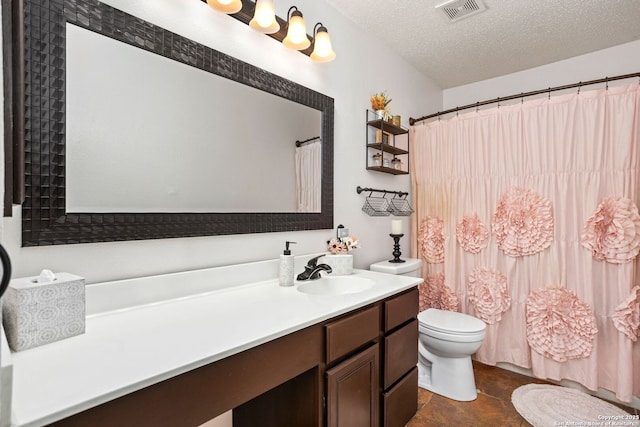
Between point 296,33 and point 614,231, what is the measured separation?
2.23m

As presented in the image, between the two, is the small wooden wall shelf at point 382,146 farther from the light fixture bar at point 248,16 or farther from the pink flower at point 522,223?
the light fixture bar at point 248,16

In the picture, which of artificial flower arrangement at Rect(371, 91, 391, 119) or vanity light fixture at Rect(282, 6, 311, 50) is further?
artificial flower arrangement at Rect(371, 91, 391, 119)

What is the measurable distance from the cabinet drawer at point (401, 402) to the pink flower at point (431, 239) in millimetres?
1155

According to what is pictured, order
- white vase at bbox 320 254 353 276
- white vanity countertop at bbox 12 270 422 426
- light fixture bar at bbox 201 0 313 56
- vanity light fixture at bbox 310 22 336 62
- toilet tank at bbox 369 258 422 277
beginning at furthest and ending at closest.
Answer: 1. toilet tank at bbox 369 258 422 277
2. white vase at bbox 320 254 353 276
3. vanity light fixture at bbox 310 22 336 62
4. light fixture bar at bbox 201 0 313 56
5. white vanity countertop at bbox 12 270 422 426

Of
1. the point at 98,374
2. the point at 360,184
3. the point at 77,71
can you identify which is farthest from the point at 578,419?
the point at 77,71

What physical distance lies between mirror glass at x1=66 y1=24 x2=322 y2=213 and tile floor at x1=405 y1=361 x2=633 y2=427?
1.47 metres

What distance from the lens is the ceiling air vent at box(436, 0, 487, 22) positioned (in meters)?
2.00

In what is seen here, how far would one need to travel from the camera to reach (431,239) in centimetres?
277

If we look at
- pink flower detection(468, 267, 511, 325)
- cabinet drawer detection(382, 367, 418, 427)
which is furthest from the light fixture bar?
pink flower detection(468, 267, 511, 325)

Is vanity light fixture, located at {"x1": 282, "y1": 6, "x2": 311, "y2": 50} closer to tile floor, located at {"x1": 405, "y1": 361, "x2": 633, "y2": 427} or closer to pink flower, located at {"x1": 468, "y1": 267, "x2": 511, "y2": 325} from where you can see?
pink flower, located at {"x1": 468, "y1": 267, "x2": 511, "y2": 325}

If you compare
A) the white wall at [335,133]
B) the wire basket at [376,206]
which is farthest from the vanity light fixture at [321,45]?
the wire basket at [376,206]

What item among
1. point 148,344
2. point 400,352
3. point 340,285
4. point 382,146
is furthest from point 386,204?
point 148,344

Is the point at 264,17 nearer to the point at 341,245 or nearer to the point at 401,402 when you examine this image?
the point at 341,245

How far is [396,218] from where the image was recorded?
8.89 ft
